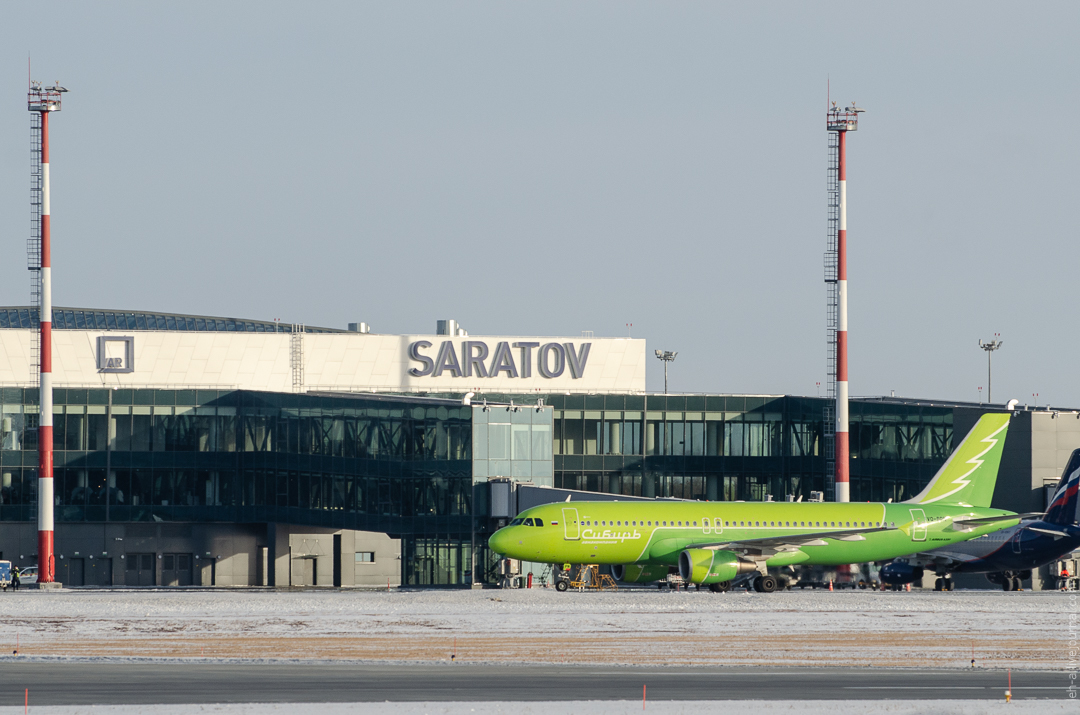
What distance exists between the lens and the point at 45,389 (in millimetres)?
84562

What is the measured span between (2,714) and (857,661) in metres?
24.9

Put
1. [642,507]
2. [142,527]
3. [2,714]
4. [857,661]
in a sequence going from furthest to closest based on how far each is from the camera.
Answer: [142,527], [642,507], [857,661], [2,714]

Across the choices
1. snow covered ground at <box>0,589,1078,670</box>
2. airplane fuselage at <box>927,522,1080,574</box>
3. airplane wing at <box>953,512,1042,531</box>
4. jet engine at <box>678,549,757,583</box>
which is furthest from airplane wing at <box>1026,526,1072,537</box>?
jet engine at <box>678,549,757,583</box>

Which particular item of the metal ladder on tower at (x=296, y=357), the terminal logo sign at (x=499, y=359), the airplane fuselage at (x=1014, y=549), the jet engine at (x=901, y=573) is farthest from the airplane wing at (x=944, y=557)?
the metal ladder on tower at (x=296, y=357)

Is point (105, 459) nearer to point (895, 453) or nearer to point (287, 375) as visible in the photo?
point (287, 375)

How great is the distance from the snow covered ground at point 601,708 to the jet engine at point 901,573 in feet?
151

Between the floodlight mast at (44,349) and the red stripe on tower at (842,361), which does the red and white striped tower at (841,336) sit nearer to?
the red stripe on tower at (842,361)

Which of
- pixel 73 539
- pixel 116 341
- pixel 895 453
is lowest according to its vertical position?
pixel 73 539

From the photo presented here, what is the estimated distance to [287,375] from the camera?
112m

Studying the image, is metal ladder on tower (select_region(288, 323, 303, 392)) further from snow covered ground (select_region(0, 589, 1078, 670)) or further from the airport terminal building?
snow covered ground (select_region(0, 589, 1078, 670))

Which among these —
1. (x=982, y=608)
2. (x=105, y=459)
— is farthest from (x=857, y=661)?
(x=105, y=459)

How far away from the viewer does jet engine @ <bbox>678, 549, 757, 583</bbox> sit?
71.9 metres

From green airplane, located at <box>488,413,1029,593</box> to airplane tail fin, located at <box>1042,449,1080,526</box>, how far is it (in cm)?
223

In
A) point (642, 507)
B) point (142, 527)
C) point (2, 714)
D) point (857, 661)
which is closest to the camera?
point (2, 714)
